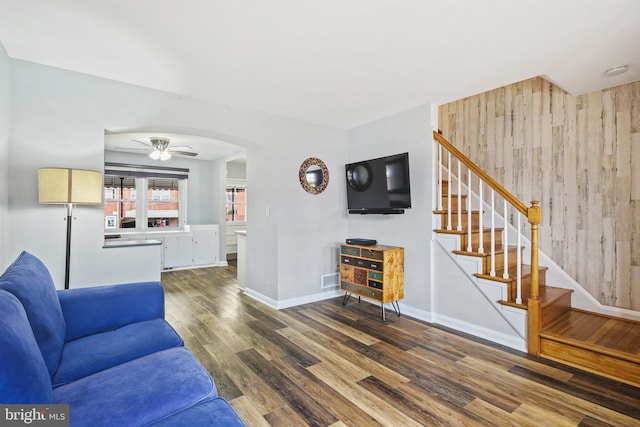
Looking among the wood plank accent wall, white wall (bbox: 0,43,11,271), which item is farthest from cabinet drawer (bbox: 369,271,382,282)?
white wall (bbox: 0,43,11,271)

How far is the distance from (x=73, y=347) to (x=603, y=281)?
14.6 ft

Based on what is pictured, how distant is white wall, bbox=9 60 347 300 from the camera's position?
102 inches

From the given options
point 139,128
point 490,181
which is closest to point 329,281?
point 490,181

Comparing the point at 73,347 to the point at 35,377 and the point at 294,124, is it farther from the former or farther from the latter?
the point at 294,124

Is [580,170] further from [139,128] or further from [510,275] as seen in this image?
[139,128]

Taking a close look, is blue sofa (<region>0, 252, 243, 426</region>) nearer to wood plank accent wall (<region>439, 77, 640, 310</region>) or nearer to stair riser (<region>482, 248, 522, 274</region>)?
stair riser (<region>482, 248, 522, 274</region>)

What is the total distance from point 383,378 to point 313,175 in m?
2.69

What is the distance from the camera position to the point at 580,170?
331cm

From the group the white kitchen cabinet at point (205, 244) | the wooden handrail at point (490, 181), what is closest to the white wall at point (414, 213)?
the wooden handrail at point (490, 181)

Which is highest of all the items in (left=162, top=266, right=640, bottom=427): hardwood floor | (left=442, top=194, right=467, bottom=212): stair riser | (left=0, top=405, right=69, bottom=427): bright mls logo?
(left=442, top=194, right=467, bottom=212): stair riser

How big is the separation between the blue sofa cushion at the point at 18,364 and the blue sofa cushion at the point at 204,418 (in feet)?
1.30

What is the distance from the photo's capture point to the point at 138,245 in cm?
312

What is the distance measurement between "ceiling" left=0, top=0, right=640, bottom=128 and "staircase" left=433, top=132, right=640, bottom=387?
3.51 ft

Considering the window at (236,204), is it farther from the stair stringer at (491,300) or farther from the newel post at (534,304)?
the newel post at (534,304)
